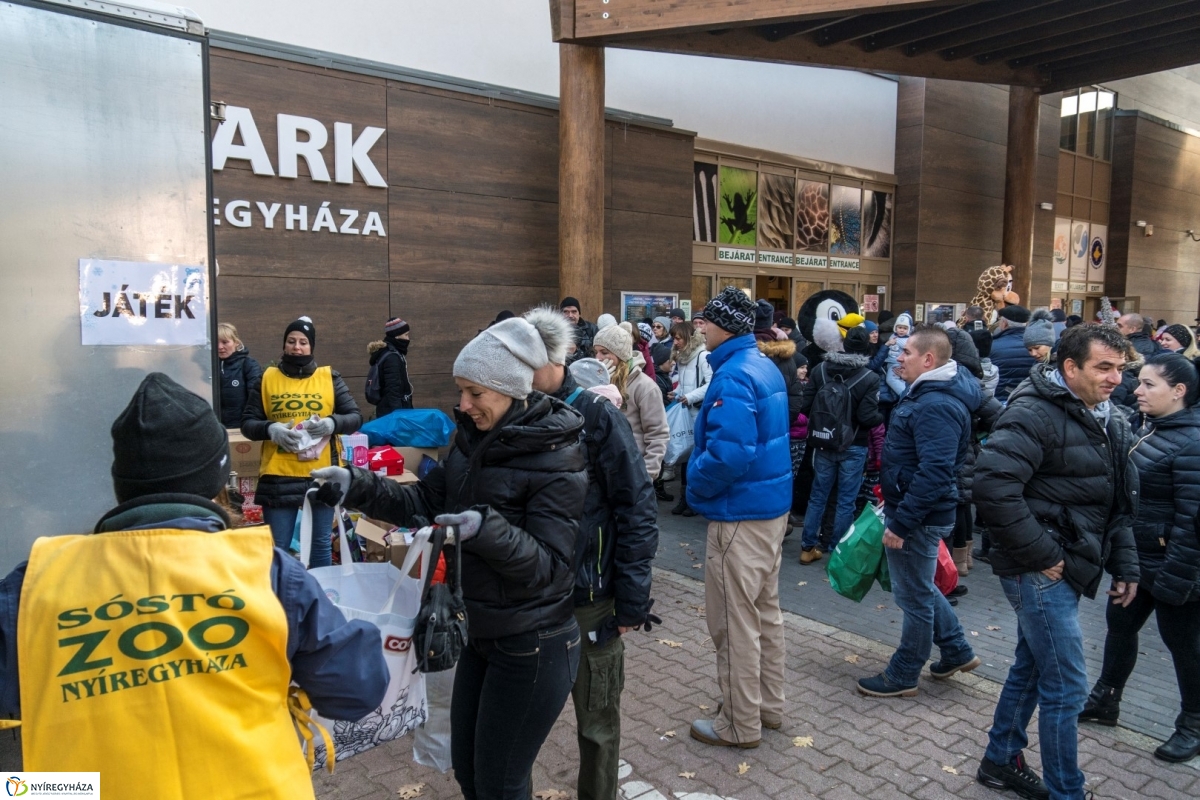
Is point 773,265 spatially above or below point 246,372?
above

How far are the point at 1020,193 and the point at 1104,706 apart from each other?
1471 cm

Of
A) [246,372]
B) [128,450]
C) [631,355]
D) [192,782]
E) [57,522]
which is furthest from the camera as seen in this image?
[246,372]

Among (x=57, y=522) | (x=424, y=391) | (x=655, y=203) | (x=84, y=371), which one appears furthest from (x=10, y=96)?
(x=655, y=203)

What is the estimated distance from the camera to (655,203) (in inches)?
473

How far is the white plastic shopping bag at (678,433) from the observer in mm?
7723

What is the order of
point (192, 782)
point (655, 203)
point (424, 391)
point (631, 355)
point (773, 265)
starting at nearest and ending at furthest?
point (192, 782), point (631, 355), point (424, 391), point (655, 203), point (773, 265)

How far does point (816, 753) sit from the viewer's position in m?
4.02

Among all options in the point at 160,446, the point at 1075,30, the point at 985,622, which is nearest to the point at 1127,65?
the point at 1075,30

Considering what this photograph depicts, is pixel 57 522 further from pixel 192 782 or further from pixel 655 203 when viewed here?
pixel 655 203

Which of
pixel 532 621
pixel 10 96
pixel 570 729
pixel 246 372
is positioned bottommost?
pixel 570 729

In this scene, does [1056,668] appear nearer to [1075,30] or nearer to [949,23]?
[949,23]

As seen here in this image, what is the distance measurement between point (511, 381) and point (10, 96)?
2.34 metres

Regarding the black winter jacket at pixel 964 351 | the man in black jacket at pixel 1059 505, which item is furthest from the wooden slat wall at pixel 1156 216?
the man in black jacket at pixel 1059 505

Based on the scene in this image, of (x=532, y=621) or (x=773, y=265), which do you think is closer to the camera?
(x=532, y=621)
